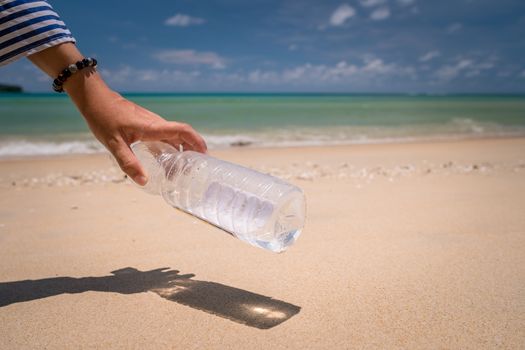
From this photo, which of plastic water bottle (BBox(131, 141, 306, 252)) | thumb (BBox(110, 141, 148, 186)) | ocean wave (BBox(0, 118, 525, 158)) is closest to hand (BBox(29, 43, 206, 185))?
thumb (BBox(110, 141, 148, 186))

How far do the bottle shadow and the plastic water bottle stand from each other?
0.24m

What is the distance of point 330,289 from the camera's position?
5.89ft

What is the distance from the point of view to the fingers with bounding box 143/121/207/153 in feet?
4.86

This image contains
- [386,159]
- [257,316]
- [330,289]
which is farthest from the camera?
[386,159]

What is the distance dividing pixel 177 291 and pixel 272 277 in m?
0.43

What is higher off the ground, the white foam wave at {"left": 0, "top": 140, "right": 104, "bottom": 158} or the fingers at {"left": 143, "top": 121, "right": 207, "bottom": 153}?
the fingers at {"left": 143, "top": 121, "right": 207, "bottom": 153}

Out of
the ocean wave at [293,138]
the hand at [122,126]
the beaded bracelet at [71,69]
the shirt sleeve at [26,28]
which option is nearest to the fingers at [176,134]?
the hand at [122,126]

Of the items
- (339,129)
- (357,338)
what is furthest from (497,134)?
(357,338)

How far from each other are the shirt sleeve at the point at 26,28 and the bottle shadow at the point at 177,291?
1.02 meters

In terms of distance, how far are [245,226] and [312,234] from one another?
0.72 metres

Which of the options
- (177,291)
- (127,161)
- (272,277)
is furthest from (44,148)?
(127,161)

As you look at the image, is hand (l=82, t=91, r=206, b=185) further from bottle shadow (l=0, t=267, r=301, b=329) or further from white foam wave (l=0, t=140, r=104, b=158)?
white foam wave (l=0, t=140, r=104, b=158)

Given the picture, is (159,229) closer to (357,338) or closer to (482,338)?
(357,338)

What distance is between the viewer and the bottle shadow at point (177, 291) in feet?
5.27
